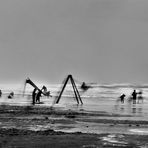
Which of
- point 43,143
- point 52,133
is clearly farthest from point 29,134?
point 43,143

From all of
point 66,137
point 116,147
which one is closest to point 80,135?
point 66,137

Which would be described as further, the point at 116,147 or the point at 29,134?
the point at 29,134

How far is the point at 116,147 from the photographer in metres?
16.1

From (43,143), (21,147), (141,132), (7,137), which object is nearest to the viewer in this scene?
(21,147)

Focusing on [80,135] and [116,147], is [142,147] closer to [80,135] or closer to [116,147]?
[116,147]

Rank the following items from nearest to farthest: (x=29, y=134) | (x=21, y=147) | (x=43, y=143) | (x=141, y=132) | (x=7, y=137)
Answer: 1. (x=21, y=147)
2. (x=43, y=143)
3. (x=7, y=137)
4. (x=29, y=134)
5. (x=141, y=132)

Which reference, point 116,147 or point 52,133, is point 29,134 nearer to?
point 52,133

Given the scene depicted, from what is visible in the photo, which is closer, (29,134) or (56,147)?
(56,147)

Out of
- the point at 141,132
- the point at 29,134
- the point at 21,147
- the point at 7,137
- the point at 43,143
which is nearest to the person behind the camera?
the point at 21,147

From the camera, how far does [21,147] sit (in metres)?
16.0

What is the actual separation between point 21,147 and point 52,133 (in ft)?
16.5

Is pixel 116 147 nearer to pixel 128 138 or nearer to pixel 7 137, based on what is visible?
pixel 128 138

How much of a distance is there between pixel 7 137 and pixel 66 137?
2.51 meters

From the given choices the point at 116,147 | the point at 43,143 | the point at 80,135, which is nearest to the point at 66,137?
the point at 80,135
